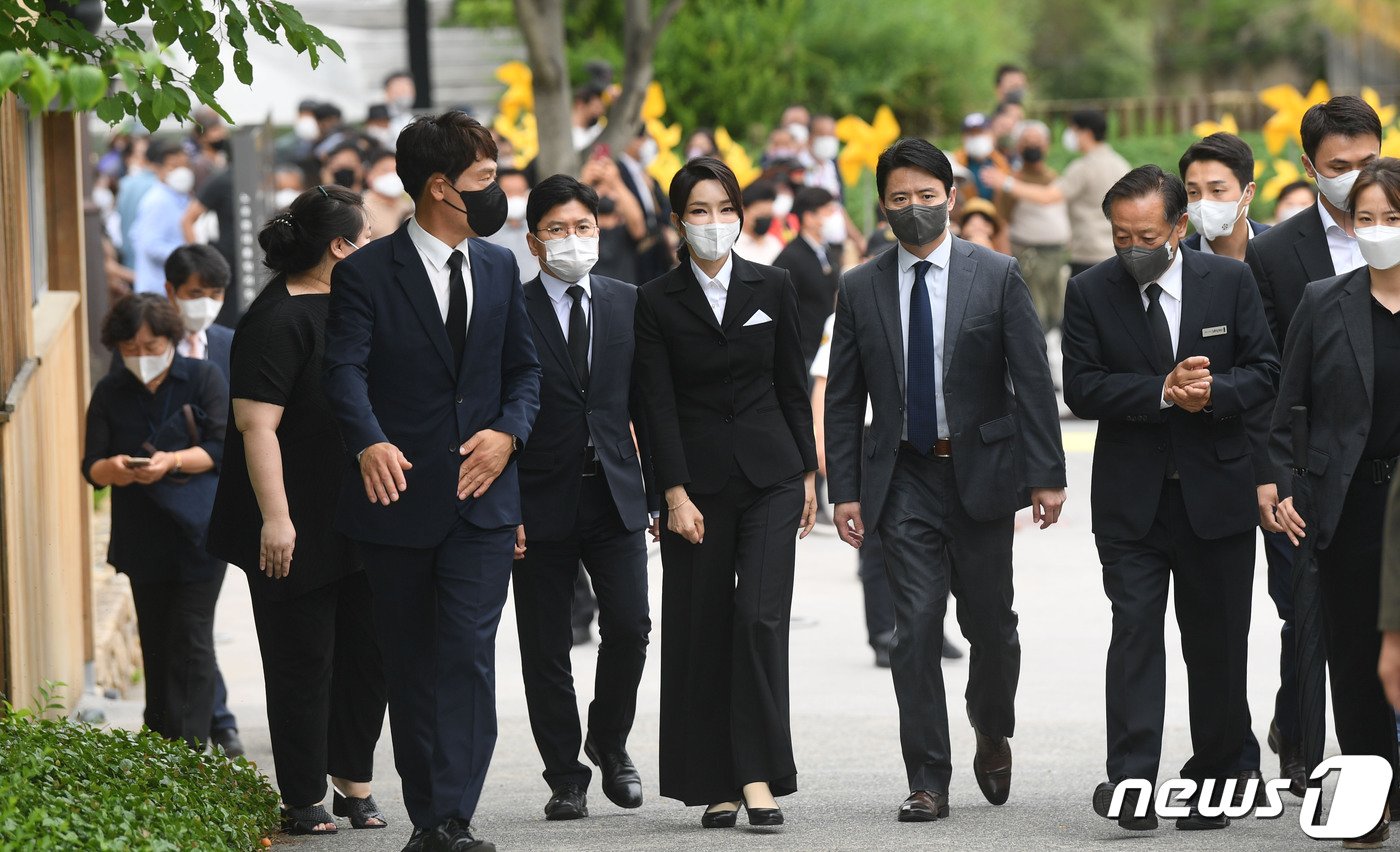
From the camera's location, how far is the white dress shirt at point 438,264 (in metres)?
6.23

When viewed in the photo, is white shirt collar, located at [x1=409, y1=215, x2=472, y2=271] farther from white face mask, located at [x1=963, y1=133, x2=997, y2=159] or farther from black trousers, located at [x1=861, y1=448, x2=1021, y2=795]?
white face mask, located at [x1=963, y1=133, x2=997, y2=159]

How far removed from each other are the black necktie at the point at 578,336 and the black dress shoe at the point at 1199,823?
Result: 240 centimetres

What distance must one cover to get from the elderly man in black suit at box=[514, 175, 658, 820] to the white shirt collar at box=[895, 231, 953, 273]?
971mm

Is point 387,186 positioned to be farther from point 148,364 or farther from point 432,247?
point 432,247

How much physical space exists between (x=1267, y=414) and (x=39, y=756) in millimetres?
3862

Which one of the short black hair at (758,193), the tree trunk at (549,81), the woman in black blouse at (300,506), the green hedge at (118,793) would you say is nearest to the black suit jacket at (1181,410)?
the woman in black blouse at (300,506)

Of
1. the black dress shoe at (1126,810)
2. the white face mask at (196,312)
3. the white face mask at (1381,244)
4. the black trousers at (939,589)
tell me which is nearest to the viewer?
the white face mask at (1381,244)

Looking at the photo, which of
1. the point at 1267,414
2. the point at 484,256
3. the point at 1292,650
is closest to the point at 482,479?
the point at 484,256

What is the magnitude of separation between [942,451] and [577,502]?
125 cm

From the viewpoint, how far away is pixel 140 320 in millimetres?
7875

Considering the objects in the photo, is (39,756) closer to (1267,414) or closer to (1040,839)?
(1040,839)

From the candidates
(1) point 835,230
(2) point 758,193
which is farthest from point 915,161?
(1) point 835,230

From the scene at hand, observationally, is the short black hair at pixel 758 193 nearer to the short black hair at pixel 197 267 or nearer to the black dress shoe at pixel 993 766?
the short black hair at pixel 197 267

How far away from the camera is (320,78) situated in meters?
28.4
